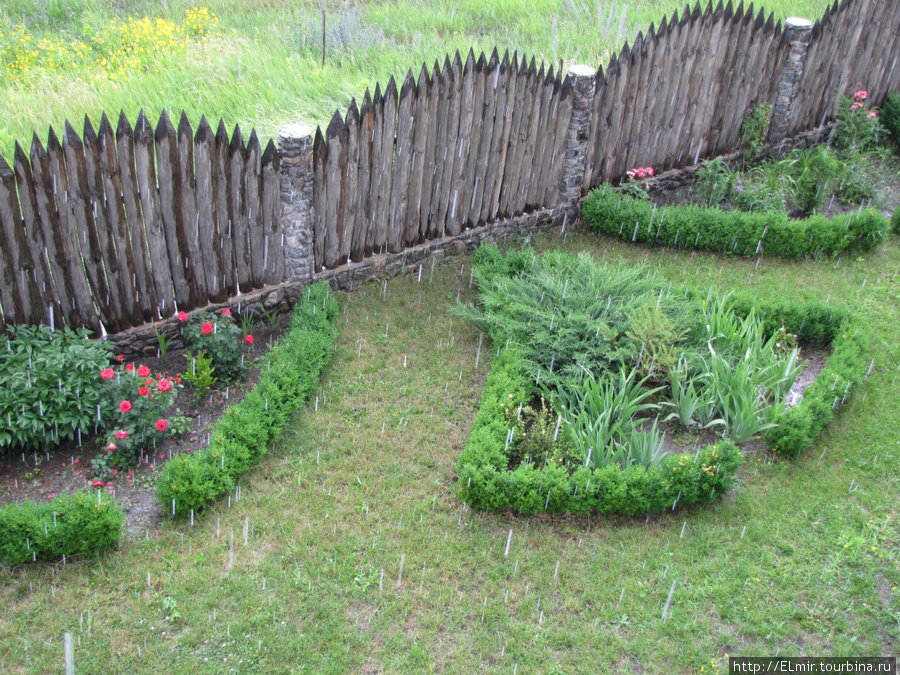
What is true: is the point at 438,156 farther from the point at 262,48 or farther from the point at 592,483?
the point at 262,48

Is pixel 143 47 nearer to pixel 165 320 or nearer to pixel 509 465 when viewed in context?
pixel 165 320

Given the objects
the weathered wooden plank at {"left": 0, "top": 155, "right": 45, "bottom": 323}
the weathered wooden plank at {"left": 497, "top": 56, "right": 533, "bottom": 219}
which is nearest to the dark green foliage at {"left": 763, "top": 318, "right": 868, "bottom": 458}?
the weathered wooden plank at {"left": 497, "top": 56, "right": 533, "bottom": 219}

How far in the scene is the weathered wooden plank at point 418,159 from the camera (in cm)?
766

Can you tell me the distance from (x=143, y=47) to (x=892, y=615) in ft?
41.2

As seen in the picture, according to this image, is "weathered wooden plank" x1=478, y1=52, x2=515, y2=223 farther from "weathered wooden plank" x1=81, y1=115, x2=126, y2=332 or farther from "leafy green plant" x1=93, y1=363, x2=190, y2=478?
"leafy green plant" x1=93, y1=363, x2=190, y2=478

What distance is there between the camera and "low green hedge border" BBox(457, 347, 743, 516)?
5.54 meters

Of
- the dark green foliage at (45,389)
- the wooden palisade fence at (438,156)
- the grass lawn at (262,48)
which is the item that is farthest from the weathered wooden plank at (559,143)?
the dark green foliage at (45,389)

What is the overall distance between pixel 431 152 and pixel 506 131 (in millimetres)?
1047

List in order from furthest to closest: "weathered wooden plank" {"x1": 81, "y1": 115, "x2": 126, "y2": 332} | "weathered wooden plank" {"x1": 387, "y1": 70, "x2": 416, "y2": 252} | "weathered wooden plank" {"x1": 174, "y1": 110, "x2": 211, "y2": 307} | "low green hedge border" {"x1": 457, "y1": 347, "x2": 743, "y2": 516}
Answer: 1. "weathered wooden plank" {"x1": 387, "y1": 70, "x2": 416, "y2": 252}
2. "weathered wooden plank" {"x1": 174, "y1": 110, "x2": 211, "y2": 307}
3. "weathered wooden plank" {"x1": 81, "y1": 115, "x2": 126, "y2": 332}
4. "low green hedge border" {"x1": 457, "y1": 347, "x2": 743, "y2": 516}

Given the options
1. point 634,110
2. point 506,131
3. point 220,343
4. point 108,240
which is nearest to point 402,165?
point 506,131

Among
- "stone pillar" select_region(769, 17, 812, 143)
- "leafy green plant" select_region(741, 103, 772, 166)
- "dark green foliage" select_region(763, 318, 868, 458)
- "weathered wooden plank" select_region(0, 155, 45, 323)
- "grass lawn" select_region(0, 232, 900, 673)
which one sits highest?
"stone pillar" select_region(769, 17, 812, 143)

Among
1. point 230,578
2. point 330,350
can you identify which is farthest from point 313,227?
point 230,578

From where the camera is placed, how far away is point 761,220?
29.7 ft

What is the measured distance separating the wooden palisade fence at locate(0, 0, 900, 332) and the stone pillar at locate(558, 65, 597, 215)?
2 centimetres
